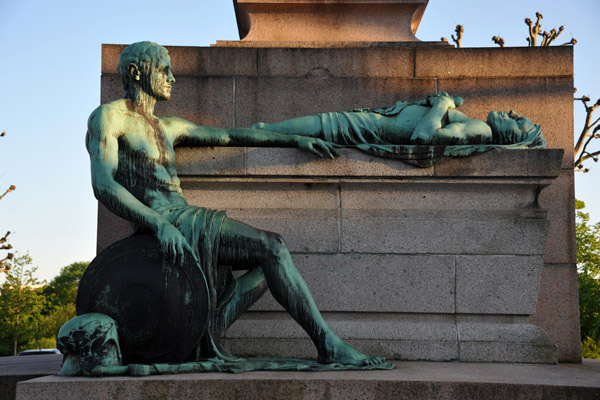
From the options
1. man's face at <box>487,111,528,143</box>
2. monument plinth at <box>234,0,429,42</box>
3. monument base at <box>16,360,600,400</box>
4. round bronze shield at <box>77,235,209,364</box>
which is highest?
monument plinth at <box>234,0,429,42</box>

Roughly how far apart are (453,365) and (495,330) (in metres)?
0.78

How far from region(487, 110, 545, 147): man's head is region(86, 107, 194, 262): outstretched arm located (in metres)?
3.95

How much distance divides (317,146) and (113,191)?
2.30 metres

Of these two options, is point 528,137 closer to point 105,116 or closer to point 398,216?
point 398,216

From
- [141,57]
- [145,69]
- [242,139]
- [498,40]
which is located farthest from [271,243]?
[498,40]

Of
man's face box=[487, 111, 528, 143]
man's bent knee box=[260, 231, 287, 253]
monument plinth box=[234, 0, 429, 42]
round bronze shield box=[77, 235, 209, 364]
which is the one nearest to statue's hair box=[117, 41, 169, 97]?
round bronze shield box=[77, 235, 209, 364]

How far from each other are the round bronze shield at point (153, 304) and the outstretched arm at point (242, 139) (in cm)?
179

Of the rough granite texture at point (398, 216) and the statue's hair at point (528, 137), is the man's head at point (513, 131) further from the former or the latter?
the rough granite texture at point (398, 216)

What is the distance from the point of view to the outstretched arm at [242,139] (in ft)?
26.3

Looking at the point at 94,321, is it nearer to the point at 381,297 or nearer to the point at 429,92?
the point at 381,297

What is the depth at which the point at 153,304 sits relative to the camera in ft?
21.3

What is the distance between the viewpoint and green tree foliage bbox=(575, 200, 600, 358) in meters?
25.1

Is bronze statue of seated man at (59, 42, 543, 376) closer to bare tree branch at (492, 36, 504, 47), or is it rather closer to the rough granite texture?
the rough granite texture

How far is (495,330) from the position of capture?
7.84m
